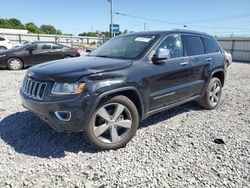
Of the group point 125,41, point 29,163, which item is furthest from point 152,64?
point 29,163

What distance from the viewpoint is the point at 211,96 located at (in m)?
5.34

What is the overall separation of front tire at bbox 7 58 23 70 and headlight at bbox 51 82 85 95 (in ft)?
29.6

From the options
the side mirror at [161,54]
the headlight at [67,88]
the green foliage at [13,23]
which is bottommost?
the headlight at [67,88]

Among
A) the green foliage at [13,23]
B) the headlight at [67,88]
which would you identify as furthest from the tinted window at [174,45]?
the green foliage at [13,23]

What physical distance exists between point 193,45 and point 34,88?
10.3 feet

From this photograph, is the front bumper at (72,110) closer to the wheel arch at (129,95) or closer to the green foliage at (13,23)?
the wheel arch at (129,95)

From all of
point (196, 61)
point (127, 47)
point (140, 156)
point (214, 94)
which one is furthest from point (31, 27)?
point (140, 156)

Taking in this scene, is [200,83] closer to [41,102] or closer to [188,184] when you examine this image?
[188,184]

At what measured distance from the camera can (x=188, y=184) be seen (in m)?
2.70

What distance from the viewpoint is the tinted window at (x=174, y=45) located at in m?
4.11

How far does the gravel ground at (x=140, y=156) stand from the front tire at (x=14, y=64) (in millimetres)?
6861

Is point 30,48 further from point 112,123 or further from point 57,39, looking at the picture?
point 57,39

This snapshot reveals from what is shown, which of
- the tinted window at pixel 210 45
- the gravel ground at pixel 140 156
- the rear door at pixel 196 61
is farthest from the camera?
the tinted window at pixel 210 45

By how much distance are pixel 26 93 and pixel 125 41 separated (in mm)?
1996
